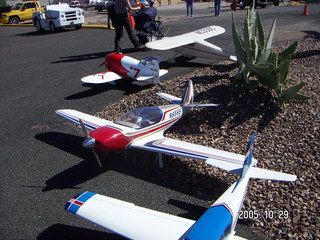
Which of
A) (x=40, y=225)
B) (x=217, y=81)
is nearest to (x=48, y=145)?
(x=40, y=225)

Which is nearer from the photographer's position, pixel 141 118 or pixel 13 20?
Answer: pixel 141 118

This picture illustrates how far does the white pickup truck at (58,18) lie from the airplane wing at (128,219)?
17971mm

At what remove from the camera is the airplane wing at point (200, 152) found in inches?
182


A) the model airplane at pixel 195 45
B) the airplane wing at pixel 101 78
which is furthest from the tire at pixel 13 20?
the airplane wing at pixel 101 78

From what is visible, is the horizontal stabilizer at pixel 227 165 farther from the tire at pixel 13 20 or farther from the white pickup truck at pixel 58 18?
the tire at pixel 13 20

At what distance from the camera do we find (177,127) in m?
6.70

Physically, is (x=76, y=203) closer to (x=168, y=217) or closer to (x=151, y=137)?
(x=168, y=217)

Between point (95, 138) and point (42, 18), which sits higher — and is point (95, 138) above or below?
below

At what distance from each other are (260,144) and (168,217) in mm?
2560

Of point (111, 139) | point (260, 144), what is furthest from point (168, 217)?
point (260, 144)

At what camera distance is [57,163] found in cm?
593

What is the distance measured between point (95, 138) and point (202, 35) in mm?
7290

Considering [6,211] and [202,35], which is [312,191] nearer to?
[6,211]

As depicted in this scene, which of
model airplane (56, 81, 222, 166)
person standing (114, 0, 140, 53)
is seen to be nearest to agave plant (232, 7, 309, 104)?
model airplane (56, 81, 222, 166)
